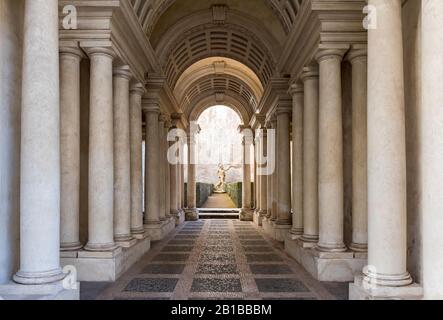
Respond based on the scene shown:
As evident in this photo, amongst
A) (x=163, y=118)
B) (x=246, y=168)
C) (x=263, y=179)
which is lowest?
(x=263, y=179)

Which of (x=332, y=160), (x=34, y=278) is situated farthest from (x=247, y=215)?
(x=34, y=278)

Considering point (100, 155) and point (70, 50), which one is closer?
point (70, 50)

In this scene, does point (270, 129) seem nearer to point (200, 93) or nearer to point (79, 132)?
point (200, 93)

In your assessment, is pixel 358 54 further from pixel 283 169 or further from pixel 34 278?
pixel 34 278

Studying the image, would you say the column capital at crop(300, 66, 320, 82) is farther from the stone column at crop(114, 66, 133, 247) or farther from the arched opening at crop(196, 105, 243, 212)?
the arched opening at crop(196, 105, 243, 212)

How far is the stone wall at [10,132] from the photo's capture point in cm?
805

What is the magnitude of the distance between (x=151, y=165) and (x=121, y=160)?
20.0 ft

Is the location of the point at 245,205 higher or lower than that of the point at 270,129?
lower

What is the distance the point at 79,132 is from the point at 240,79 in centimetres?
2079

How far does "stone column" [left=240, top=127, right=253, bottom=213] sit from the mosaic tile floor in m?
13.4

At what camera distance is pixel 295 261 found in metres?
14.3

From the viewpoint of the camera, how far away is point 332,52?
11.6m

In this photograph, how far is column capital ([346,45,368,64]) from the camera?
11.6m
